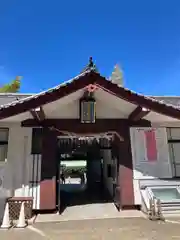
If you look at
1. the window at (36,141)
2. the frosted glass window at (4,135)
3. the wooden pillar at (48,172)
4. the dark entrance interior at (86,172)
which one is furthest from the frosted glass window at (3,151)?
the dark entrance interior at (86,172)

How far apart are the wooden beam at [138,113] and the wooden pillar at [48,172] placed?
2.60 meters

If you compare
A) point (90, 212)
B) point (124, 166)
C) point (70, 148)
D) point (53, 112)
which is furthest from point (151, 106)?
point (70, 148)

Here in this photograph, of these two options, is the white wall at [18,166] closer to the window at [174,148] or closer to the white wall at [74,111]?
the white wall at [74,111]

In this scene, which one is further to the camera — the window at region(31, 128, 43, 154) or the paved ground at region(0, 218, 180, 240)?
the window at region(31, 128, 43, 154)

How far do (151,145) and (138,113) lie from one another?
1394mm

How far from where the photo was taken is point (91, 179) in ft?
58.6

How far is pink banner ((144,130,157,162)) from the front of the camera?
7320 millimetres

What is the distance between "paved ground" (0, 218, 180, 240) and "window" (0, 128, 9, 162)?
8.43 feet

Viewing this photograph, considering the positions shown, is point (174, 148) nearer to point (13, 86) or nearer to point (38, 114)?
point (38, 114)

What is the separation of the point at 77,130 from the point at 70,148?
19.6 ft

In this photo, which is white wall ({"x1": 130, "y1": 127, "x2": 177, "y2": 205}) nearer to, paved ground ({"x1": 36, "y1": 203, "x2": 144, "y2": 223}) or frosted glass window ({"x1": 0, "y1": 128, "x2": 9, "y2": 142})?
paved ground ({"x1": 36, "y1": 203, "x2": 144, "y2": 223})

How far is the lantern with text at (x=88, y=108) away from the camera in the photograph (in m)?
6.79

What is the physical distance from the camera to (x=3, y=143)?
7.10 meters

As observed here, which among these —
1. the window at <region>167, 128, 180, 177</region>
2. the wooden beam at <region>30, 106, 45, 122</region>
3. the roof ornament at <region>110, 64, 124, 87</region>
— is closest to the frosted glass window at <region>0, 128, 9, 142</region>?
the wooden beam at <region>30, 106, 45, 122</region>
